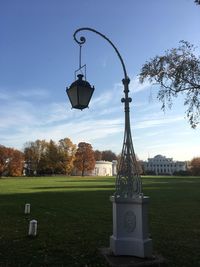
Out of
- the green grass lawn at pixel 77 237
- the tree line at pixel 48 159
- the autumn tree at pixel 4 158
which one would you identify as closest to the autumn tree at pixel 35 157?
the tree line at pixel 48 159

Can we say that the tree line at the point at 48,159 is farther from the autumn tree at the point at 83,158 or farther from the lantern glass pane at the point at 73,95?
the lantern glass pane at the point at 73,95

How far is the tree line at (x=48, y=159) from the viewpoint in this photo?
117 meters

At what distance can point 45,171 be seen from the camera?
126 m

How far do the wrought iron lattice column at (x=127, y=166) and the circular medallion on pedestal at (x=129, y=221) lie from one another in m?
0.41

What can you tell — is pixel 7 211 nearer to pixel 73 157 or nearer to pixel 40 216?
pixel 40 216

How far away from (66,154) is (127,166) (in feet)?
367

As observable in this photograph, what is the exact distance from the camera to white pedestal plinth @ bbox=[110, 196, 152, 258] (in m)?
9.02

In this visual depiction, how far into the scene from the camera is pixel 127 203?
363 inches

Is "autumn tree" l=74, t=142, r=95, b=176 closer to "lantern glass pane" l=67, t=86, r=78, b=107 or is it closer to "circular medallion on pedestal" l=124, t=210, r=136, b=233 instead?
"circular medallion on pedestal" l=124, t=210, r=136, b=233

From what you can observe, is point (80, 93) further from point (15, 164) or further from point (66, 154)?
point (66, 154)

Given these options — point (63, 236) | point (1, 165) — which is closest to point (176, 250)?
point (63, 236)

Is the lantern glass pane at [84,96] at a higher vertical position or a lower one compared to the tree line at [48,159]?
lower

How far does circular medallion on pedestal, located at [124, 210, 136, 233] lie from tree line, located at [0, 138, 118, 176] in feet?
358

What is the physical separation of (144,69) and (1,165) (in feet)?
330
